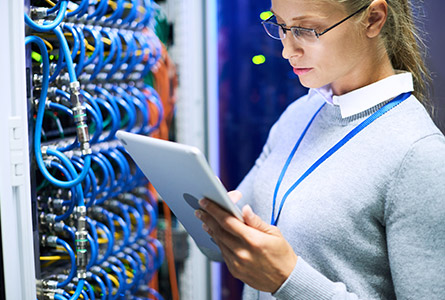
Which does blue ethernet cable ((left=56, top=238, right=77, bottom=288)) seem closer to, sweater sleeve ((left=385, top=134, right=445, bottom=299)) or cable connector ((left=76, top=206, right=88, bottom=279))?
cable connector ((left=76, top=206, right=88, bottom=279))

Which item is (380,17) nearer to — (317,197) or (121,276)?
(317,197)

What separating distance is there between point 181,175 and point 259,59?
131cm

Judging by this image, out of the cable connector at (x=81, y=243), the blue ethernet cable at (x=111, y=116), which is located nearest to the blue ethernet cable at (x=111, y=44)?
the blue ethernet cable at (x=111, y=116)

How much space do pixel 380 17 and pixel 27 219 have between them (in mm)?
819

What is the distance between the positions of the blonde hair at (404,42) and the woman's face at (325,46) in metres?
0.08

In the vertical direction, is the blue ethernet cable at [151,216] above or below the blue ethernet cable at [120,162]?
below

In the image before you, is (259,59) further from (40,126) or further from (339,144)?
(40,126)

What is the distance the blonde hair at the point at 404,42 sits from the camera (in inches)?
38.9

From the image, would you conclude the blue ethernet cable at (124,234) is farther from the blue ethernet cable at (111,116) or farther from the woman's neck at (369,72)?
the woman's neck at (369,72)

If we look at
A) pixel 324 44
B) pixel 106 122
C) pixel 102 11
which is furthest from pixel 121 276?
pixel 324 44

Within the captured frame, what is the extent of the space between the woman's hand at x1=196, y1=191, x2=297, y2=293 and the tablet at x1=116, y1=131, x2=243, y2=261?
0.02m

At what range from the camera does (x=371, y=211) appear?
34.9 inches

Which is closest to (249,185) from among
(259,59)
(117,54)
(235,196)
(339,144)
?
(235,196)

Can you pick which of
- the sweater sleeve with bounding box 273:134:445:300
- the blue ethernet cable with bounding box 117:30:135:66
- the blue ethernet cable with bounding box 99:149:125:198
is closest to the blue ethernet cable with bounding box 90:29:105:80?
the blue ethernet cable with bounding box 117:30:135:66
